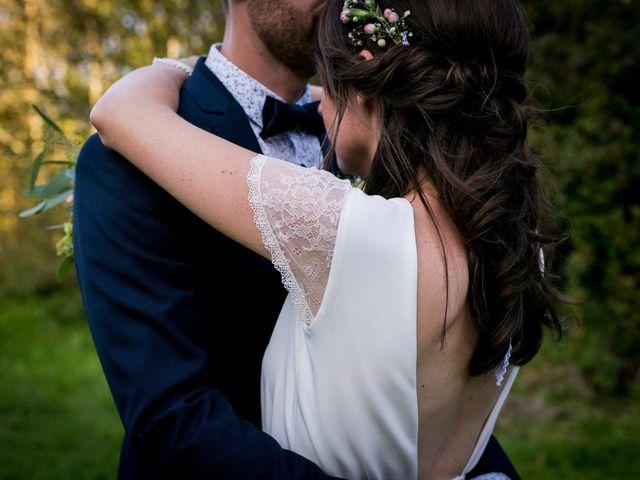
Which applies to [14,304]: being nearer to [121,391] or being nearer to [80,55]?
[80,55]

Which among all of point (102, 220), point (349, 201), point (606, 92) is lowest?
point (606, 92)

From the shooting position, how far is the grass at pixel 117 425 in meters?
4.70

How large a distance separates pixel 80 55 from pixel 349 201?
8739mm

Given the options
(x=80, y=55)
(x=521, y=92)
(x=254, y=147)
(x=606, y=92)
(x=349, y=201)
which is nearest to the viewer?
(x=349, y=201)

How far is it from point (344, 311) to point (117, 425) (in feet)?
17.1

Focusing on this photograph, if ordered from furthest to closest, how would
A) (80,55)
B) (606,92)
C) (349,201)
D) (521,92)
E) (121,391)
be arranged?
(80,55)
(606,92)
(521,92)
(121,391)
(349,201)

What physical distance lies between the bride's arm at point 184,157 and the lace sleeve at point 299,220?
0.04 m

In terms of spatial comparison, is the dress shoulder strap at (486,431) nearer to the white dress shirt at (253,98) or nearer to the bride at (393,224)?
the bride at (393,224)

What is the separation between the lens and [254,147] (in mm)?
2020

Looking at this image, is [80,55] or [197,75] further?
[80,55]

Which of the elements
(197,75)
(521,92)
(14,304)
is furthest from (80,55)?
(521,92)

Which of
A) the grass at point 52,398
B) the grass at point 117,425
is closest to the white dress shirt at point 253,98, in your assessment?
the grass at point 117,425

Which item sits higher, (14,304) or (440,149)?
(440,149)

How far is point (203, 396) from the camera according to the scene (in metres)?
1.62
